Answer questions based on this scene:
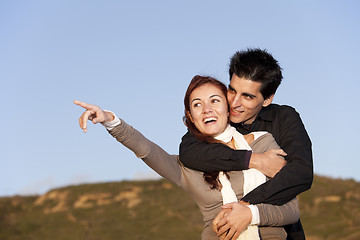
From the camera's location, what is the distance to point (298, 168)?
12.7 ft

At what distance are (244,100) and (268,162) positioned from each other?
32.7 inches

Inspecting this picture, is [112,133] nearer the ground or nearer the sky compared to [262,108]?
nearer the ground

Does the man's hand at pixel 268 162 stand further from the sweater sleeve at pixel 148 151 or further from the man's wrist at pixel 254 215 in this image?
the sweater sleeve at pixel 148 151

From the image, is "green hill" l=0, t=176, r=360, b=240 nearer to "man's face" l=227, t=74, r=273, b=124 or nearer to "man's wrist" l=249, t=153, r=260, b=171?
"man's face" l=227, t=74, r=273, b=124

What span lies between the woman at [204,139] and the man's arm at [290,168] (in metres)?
0.09

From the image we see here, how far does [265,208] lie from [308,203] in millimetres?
16210

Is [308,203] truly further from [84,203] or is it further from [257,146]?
[257,146]

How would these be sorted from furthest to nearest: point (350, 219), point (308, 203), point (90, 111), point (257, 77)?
point (308, 203), point (350, 219), point (257, 77), point (90, 111)

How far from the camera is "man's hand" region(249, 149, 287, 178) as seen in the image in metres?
3.73

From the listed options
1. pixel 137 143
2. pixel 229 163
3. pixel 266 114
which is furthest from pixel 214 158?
pixel 266 114

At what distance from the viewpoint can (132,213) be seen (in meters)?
18.9

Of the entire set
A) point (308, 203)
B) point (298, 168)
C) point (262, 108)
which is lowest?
point (298, 168)

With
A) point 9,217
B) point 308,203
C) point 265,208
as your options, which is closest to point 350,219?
point 308,203

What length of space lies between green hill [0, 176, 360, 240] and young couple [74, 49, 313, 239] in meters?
13.6
